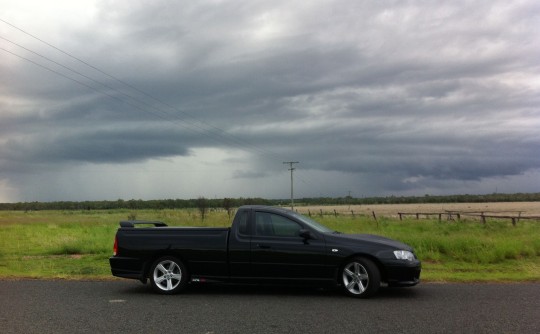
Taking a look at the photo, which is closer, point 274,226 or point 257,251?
point 257,251

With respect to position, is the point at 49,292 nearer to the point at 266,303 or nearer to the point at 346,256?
the point at 266,303

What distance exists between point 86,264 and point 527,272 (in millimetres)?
11767

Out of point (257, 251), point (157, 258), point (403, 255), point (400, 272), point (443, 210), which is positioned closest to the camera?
point (400, 272)

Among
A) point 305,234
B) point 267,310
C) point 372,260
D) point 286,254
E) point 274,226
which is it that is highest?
point 274,226

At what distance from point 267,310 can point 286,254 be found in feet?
4.97

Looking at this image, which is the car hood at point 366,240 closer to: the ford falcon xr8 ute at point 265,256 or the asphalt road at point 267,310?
the ford falcon xr8 ute at point 265,256

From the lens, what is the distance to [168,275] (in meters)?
9.48

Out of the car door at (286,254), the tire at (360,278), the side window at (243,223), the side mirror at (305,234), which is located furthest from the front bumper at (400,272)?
the side window at (243,223)

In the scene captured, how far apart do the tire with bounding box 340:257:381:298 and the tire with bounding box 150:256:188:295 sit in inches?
115

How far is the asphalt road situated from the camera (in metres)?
6.64

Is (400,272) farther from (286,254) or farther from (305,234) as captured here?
(286,254)

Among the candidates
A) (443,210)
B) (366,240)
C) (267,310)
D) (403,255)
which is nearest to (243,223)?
(267,310)

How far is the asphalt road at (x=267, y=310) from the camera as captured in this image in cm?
664

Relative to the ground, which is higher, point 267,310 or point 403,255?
point 403,255
